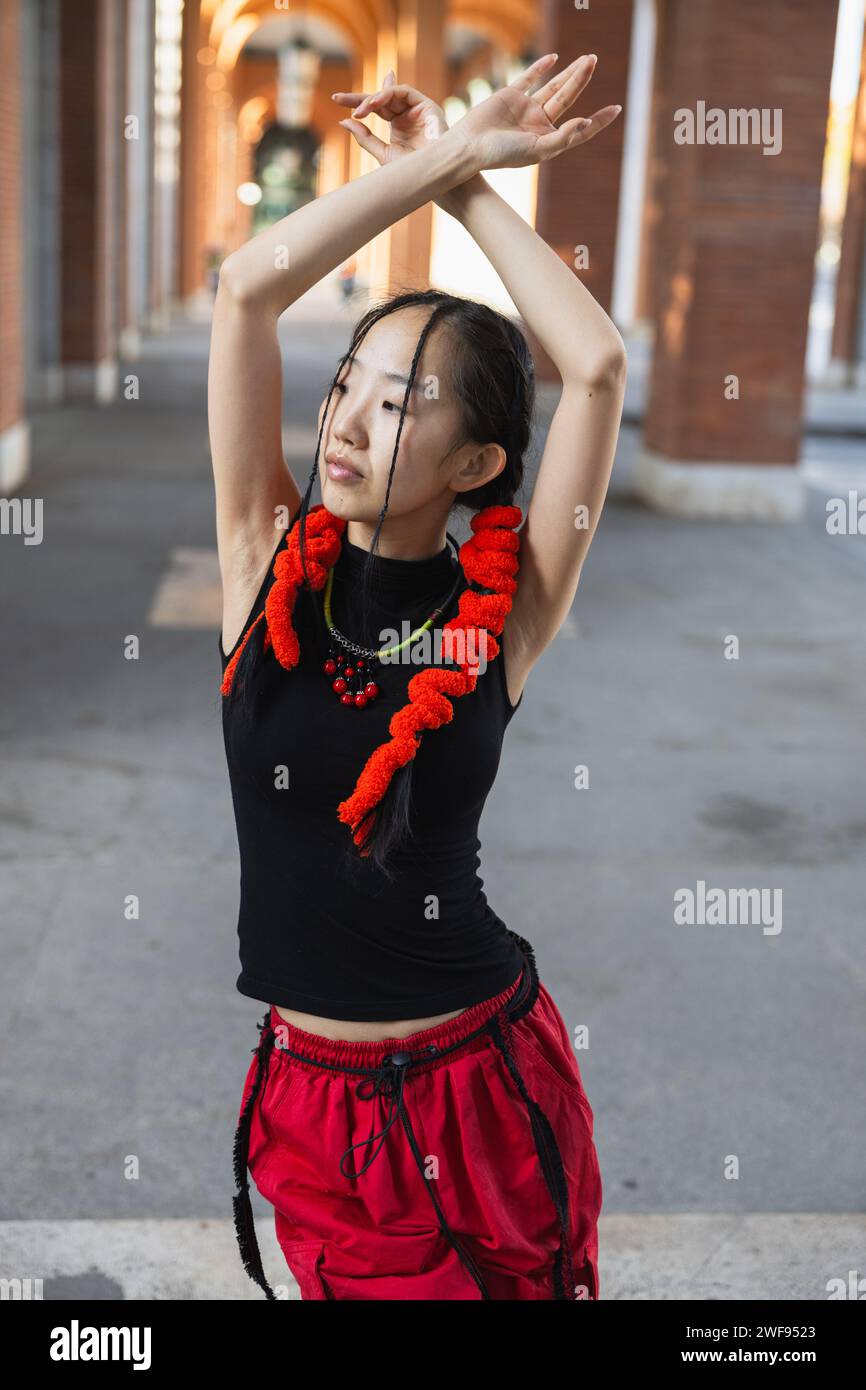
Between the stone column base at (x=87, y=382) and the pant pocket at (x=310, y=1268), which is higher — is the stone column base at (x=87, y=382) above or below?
above

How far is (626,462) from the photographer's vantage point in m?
16.0

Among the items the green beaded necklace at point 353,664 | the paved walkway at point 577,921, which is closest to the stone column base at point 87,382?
the paved walkway at point 577,921

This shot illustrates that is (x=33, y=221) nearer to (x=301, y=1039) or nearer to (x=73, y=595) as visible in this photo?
(x=73, y=595)

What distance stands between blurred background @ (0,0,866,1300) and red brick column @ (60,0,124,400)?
0.04m

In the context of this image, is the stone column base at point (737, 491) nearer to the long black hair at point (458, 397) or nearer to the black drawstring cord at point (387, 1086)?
the long black hair at point (458, 397)

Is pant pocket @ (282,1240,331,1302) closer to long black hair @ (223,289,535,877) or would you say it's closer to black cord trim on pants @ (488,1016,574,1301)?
black cord trim on pants @ (488,1016,574,1301)

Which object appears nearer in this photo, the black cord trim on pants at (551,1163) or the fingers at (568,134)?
the fingers at (568,134)

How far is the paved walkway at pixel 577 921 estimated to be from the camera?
11.0 ft

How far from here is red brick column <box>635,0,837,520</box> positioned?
11.7 m

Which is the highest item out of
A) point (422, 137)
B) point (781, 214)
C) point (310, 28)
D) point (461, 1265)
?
point (310, 28)

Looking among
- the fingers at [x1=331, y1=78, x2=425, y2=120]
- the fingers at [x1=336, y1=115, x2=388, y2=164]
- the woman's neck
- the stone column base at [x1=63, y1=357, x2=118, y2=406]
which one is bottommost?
the stone column base at [x1=63, y1=357, x2=118, y2=406]

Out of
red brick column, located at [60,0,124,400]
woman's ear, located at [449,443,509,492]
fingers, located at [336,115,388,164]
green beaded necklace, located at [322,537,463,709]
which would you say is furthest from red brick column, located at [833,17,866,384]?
green beaded necklace, located at [322,537,463,709]

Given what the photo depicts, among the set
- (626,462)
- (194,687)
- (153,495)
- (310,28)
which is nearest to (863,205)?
(626,462)
